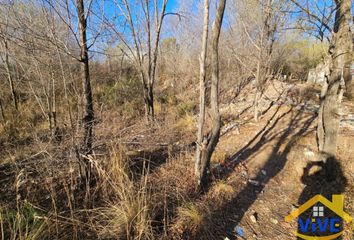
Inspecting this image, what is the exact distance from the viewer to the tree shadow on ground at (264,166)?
2475 mm

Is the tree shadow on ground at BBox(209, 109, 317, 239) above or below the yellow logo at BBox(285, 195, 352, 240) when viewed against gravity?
above

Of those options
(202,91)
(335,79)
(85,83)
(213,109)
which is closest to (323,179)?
(335,79)

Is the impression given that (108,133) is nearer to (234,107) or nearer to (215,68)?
(215,68)

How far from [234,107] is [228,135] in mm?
3140

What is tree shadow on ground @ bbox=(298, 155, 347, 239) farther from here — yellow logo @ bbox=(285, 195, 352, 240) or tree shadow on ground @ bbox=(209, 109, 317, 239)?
tree shadow on ground @ bbox=(209, 109, 317, 239)

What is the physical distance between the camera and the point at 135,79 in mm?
12250

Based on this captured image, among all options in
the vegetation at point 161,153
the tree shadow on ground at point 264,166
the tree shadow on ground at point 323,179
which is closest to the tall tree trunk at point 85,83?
the vegetation at point 161,153

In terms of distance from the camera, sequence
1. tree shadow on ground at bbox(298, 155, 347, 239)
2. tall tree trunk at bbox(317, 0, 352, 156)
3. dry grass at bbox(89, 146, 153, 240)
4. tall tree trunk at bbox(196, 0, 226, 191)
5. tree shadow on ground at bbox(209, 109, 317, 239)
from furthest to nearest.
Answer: tree shadow on ground at bbox(298, 155, 347, 239)
tall tree trunk at bbox(317, 0, 352, 156)
tall tree trunk at bbox(196, 0, 226, 191)
tree shadow on ground at bbox(209, 109, 317, 239)
dry grass at bbox(89, 146, 153, 240)

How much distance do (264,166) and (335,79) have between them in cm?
210

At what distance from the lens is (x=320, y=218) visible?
2.76m

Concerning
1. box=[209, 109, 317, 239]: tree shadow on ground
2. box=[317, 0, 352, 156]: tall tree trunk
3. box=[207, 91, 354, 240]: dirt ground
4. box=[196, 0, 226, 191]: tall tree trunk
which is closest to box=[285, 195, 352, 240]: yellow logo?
box=[207, 91, 354, 240]: dirt ground

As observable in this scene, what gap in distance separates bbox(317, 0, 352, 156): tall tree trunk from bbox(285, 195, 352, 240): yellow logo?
3.30 feet

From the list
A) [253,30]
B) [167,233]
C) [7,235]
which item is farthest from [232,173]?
[253,30]

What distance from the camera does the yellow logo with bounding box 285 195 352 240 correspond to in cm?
249
